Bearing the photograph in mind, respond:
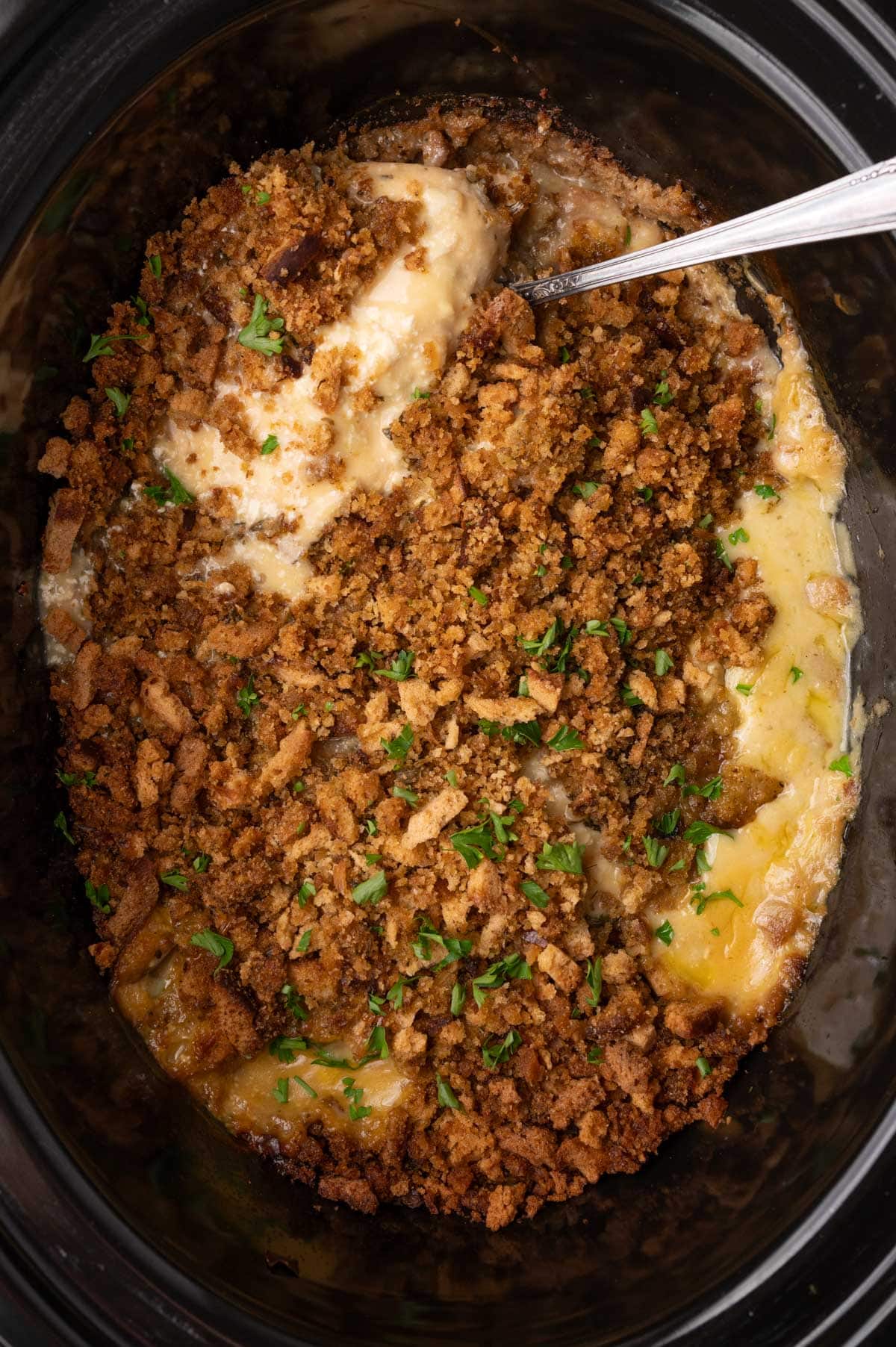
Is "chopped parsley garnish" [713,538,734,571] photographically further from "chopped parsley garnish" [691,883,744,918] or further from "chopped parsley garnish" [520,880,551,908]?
"chopped parsley garnish" [520,880,551,908]

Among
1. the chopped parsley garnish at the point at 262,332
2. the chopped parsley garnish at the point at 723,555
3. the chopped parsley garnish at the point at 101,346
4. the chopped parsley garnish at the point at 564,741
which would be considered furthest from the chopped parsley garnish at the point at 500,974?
the chopped parsley garnish at the point at 101,346

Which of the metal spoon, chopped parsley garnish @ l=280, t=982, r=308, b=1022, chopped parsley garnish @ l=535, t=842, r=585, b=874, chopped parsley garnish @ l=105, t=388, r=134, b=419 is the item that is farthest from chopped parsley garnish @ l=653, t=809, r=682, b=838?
chopped parsley garnish @ l=105, t=388, r=134, b=419

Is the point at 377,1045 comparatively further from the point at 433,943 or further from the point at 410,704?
the point at 410,704

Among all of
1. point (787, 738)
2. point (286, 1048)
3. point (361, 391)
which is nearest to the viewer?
point (361, 391)

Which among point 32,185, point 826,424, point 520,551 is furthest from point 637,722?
point 32,185

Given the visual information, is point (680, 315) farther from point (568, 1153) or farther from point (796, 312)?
point (568, 1153)

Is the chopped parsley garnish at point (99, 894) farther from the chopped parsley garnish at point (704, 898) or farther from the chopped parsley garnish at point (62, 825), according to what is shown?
the chopped parsley garnish at point (704, 898)

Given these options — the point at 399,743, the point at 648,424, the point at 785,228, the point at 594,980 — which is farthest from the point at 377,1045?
the point at 785,228
